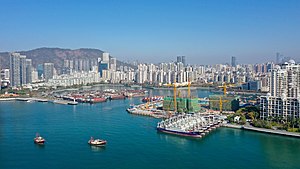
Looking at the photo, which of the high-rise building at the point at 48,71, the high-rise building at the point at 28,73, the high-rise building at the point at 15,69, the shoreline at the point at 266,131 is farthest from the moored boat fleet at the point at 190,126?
the high-rise building at the point at 48,71

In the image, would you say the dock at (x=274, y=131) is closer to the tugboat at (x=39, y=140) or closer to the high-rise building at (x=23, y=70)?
the tugboat at (x=39, y=140)

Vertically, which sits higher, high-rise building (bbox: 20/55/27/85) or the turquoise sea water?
high-rise building (bbox: 20/55/27/85)

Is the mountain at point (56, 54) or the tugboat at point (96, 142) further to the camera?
the mountain at point (56, 54)

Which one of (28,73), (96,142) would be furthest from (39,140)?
(28,73)

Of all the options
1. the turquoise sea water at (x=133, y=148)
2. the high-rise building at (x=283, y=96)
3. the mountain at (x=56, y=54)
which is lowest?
the turquoise sea water at (x=133, y=148)

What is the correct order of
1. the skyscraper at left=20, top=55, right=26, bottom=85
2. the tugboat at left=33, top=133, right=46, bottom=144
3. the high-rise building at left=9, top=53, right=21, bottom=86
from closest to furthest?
the tugboat at left=33, top=133, right=46, bottom=144, the high-rise building at left=9, top=53, right=21, bottom=86, the skyscraper at left=20, top=55, right=26, bottom=85

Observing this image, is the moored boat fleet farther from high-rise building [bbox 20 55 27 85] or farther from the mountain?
the mountain

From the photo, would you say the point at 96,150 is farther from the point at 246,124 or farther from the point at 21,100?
the point at 21,100

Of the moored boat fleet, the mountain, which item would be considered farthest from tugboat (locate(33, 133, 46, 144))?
the mountain
